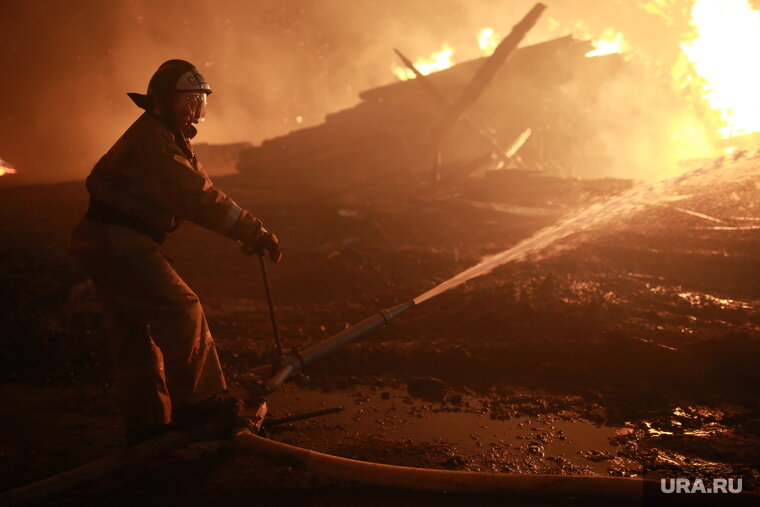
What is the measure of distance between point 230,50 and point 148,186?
24.5m

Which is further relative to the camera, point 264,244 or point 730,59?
point 730,59

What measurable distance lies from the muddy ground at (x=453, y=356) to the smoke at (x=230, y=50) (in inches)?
524

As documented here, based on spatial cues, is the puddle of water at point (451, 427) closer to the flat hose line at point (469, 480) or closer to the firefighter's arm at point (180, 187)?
the flat hose line at point (469, 480)

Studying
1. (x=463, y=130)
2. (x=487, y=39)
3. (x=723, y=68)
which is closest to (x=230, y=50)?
(x=487, y=39)

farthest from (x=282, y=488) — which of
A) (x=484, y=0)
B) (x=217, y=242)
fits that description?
(x=484, y=0)

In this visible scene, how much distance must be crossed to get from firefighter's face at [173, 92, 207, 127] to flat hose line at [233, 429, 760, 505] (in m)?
1.99

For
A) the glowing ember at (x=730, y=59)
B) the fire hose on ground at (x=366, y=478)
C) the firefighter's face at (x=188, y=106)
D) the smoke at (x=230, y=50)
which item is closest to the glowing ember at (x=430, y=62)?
the smoke at (x=230, y=50)

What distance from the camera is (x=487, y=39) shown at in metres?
25.6

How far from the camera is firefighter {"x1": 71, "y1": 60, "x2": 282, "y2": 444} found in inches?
117

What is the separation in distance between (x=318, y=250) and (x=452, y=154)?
827 cm

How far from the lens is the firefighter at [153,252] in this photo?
2973 millimetres

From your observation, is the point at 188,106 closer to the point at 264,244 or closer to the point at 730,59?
the point at 264,244

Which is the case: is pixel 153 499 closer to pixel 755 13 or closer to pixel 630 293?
pixel 630 293

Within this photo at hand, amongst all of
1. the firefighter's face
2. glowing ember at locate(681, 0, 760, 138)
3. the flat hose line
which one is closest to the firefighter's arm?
the firefighter's face
